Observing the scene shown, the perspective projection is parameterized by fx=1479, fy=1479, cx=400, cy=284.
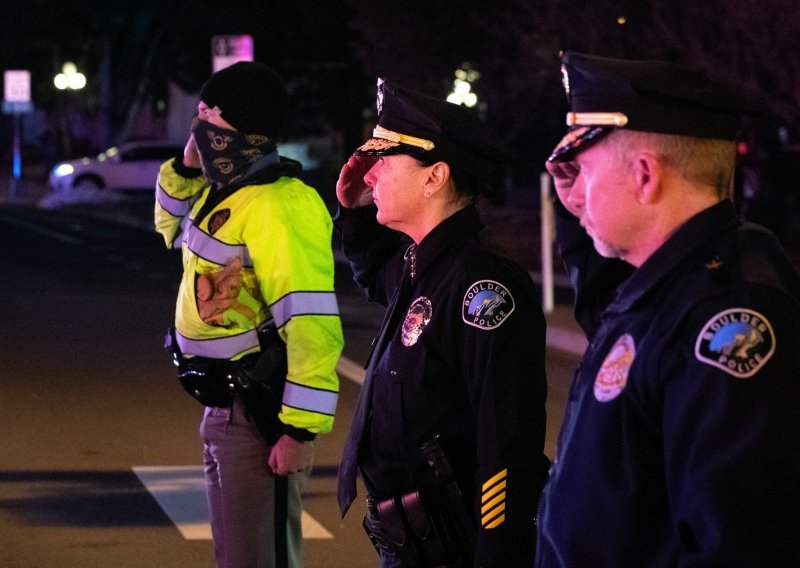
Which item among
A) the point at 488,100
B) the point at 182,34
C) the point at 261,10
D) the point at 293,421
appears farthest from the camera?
the point at 182,34

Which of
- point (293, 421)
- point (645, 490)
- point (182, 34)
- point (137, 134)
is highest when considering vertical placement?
point (645, 490)

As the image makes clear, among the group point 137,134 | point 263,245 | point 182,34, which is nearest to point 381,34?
point 182,34

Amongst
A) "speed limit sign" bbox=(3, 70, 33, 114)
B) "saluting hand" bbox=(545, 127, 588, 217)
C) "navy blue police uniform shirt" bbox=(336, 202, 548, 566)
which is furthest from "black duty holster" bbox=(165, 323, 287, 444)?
"speed limit sign" bbox=(3, 70, 33, 114)

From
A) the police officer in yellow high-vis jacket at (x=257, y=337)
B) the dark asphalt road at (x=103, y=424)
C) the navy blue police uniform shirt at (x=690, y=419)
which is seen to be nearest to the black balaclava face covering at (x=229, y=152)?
the police officer in yellow high-vis jacket at (x=257, y=337)

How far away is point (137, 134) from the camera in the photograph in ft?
230

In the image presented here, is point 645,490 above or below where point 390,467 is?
above

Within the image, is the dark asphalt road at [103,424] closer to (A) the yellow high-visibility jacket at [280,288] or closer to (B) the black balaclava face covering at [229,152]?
(A) the yellow high-visibility jacket at [280,288]

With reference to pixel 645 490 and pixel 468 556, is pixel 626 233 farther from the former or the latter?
pixel 468 556

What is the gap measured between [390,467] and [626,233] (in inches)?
Answer: 49.2

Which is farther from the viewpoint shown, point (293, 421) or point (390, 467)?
point (293, 421)

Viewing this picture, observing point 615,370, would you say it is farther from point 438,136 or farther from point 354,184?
point 354,184

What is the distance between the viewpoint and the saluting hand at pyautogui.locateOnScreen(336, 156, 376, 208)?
13.3 ft

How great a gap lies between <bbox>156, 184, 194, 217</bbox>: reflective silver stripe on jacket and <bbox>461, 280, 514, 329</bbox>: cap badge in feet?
5.74

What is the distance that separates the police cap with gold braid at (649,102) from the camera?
240 centimetres
